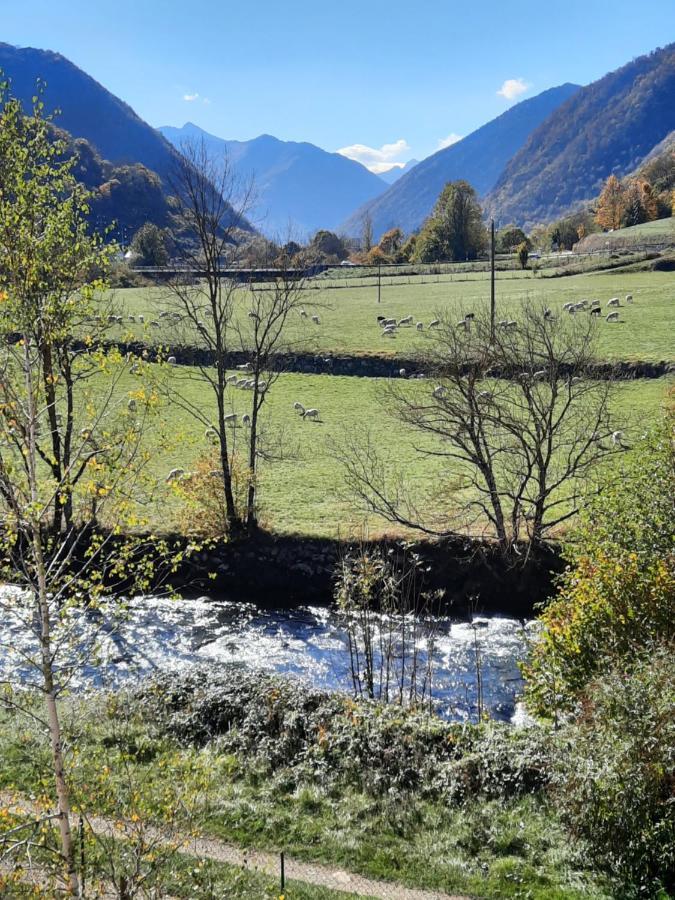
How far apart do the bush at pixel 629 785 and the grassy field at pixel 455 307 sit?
65.8 ft

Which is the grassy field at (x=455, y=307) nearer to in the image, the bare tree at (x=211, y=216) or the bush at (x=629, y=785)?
the bare tree at (x=211, y=216)

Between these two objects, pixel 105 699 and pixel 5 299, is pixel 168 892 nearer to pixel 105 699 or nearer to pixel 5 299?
pixel 105 699

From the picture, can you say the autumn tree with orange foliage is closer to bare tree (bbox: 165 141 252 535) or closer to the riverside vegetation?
bare tree (bbox: 165 141 252 535)

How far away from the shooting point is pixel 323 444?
32.4 m

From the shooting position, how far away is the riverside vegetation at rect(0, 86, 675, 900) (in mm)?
7512

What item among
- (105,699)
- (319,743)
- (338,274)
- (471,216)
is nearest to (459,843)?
(319,743)

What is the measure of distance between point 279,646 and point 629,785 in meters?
12.6

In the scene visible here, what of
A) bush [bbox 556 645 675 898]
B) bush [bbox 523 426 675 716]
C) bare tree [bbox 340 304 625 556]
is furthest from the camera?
bare tree [bbox 340 304 625 556]

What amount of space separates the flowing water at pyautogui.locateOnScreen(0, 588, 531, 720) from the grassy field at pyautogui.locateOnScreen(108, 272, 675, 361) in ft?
37.3

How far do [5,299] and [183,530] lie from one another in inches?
681

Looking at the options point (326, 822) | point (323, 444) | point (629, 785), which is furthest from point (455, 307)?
point (629, 785)

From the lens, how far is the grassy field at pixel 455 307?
139 feet

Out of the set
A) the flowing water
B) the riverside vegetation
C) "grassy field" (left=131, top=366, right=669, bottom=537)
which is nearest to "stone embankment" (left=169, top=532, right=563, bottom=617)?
the flowing water

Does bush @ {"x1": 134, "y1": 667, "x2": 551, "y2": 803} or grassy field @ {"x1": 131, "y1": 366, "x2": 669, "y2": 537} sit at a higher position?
grassy field @ {"x1": 131, "y1": 366, "x2": 669, "y2": 537}
